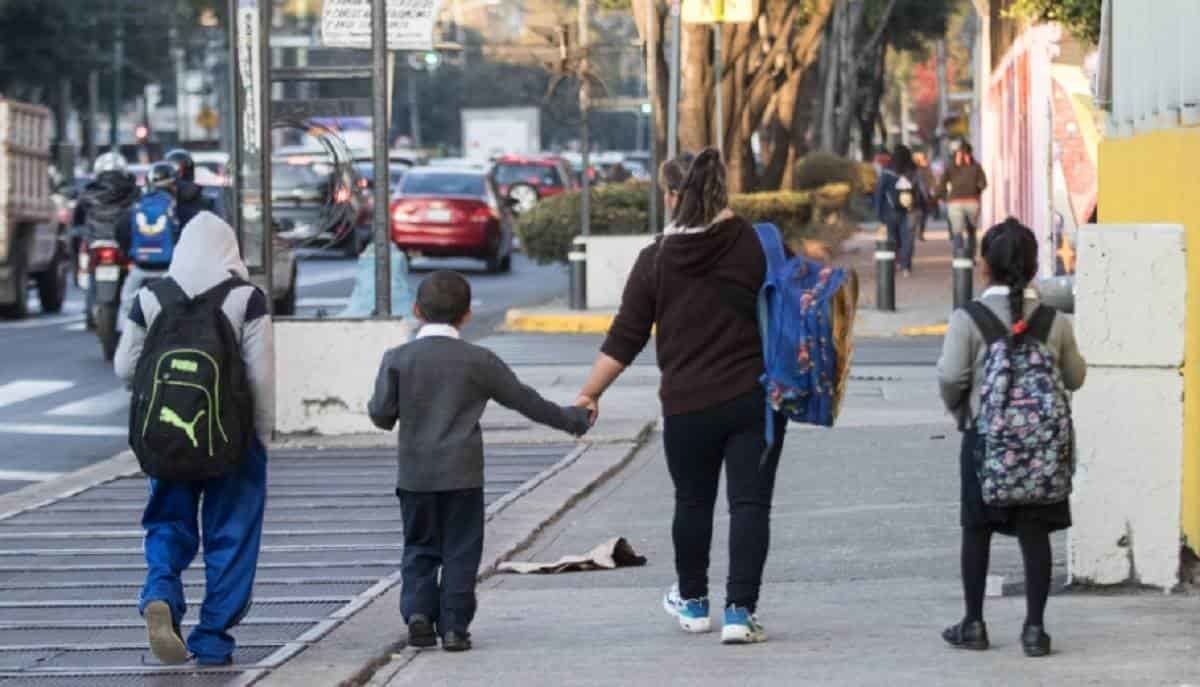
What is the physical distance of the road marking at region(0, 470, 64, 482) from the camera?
1509 cm

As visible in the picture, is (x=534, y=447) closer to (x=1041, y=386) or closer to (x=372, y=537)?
(x=372, y=537)

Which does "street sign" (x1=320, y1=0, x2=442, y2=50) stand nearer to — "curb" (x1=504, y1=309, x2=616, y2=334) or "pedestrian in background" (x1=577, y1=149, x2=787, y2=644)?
"curb" (x1=504, y1=309, x2=616, y2=334)

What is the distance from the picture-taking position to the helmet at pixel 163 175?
19.5m

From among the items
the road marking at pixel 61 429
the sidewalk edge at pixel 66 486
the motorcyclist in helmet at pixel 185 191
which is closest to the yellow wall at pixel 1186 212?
the sidewalk edge at pixel 66 486

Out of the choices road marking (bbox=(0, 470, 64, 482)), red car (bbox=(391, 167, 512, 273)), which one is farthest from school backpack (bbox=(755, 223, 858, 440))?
red car (bbox=(391, 167, 512, 273))

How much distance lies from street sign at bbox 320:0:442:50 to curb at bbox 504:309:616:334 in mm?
4427

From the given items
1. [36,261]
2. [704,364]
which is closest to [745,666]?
[704,364]

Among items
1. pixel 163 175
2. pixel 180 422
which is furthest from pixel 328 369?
pixel 180 422

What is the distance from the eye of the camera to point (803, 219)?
1420 inches

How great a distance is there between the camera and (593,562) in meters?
10.9

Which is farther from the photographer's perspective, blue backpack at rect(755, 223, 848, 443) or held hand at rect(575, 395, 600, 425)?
held hand at rect(575, 395, 600, 425)

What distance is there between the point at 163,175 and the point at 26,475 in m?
4.96

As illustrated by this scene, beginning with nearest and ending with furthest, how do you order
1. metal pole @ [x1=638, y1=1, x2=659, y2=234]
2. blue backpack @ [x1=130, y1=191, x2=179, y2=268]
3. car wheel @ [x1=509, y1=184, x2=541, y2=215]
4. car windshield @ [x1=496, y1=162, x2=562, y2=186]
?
blue backpack @ [x1=130, y1=191, x2=179, y2=268] → metal pole @ [x1=638, y1=1, x2=659, y2=234] → car wheel @ [x1=509, y1=184, x2=541, y2=215] → car windshield @ [x1=496, y1=162, x2=562, y2=186]

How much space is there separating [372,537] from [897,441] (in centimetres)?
447
